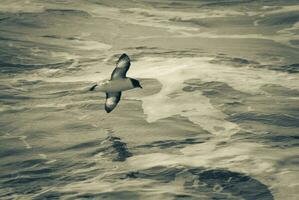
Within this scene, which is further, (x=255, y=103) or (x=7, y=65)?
(x=7, y=65)

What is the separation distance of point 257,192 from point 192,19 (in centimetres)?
1439

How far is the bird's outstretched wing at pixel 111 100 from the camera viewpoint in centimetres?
1227

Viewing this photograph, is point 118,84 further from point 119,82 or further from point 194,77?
point 194,77

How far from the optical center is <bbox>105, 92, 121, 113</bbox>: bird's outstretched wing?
12273mm

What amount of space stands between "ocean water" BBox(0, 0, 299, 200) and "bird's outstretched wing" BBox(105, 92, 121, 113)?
0.70 m

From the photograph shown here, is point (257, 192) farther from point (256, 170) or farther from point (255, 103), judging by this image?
point (255, 103)

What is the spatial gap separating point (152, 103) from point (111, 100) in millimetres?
2999

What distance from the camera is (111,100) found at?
12.3 m

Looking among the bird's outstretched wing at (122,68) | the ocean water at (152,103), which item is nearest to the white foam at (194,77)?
the ocean water at (152,103)

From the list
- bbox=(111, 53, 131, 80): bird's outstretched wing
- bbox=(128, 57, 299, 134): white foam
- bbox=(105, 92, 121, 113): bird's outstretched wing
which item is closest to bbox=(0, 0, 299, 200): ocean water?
bbox=(128, 57, 299, 134): white foam

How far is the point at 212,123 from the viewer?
45.4ft

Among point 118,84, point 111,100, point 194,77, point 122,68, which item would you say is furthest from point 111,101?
point 194,77

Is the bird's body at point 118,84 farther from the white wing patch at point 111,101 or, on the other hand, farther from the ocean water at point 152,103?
the ocean water at point 152,103

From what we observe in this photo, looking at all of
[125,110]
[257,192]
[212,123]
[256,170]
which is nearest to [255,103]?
[212,123]
